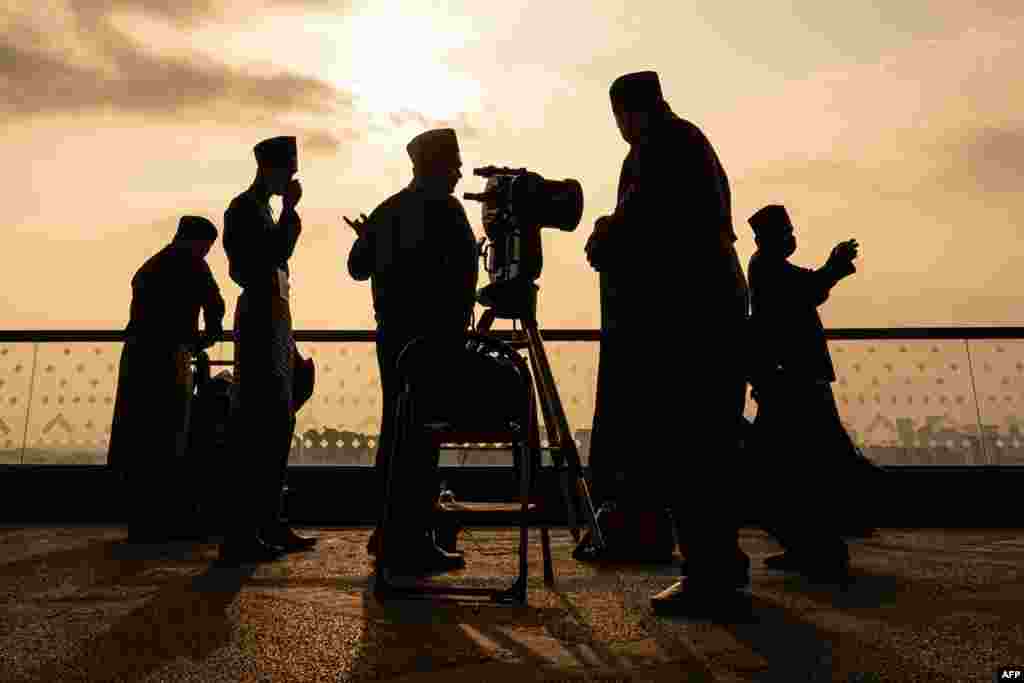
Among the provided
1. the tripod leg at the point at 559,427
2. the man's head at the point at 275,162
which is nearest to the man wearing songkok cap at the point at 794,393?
the tripod leg at the point at 559,427

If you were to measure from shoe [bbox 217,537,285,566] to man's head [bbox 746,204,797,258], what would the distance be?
2.67 meters

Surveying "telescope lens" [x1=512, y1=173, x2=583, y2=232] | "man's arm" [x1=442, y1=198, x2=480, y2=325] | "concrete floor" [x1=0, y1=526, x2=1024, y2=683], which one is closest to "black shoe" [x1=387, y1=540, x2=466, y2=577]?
"concrete floor" [x1=0, y1=526, x2=1024, y2=683]

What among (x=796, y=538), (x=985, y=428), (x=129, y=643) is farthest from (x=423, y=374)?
(x=985, y=428)

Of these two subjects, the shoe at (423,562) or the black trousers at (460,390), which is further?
the shoe at (423,562)

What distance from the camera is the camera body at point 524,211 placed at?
2840mm

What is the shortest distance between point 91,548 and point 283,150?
2.37 metres

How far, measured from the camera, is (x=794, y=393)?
2.76m

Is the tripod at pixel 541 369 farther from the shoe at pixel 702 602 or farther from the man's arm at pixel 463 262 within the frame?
the shoe at pixel 702 602

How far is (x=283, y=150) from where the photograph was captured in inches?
124

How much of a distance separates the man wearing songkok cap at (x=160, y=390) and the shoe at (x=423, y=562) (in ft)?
6.17

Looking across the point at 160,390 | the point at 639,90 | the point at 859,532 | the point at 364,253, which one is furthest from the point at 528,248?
the point at 859,532

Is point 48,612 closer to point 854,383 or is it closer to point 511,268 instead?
point 511,268

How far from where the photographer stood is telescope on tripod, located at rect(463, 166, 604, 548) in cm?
283

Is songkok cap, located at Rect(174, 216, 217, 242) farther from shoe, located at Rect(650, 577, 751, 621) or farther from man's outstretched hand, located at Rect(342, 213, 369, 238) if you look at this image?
shoe, located at Rect(650, 577, 751, 621)
